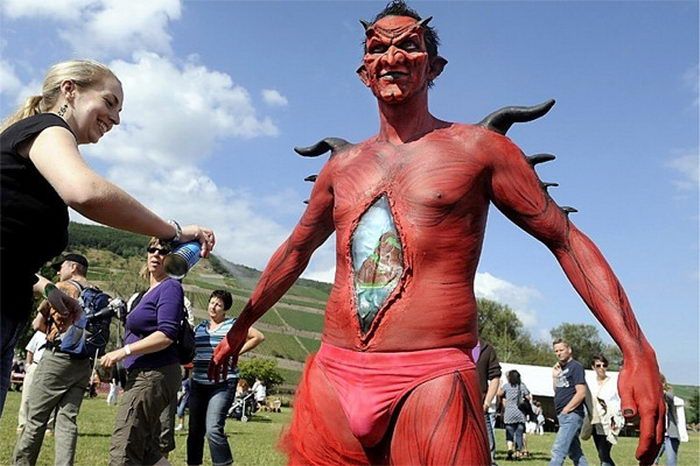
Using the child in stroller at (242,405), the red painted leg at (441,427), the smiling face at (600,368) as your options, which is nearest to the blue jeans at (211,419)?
the red painted leg at (441,427)

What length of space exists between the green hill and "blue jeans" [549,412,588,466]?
3.05 metres

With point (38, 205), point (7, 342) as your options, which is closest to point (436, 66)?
point (38, 205)

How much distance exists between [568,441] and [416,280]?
259 inches

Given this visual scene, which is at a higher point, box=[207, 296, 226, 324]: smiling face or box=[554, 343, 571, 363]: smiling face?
box=[554, 343, 571, 363]: smiling face

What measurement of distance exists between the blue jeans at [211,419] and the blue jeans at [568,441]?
4.08m

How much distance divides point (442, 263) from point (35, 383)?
4.10 m

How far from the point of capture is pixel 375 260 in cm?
260

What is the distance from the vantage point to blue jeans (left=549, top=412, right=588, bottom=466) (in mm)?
8172

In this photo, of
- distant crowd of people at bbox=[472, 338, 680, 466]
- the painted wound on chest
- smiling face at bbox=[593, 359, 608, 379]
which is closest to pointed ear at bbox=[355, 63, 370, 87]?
the painted wound on chest

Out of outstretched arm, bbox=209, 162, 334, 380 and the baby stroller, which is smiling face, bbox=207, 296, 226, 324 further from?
the baby stroller

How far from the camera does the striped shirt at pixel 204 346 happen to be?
6.20 metres

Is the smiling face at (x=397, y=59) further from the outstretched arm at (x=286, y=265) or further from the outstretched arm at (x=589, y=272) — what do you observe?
the outstretched arm at (x=286, y=265)

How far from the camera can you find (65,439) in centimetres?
530

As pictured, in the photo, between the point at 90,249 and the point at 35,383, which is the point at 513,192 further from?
the point at 90,249
